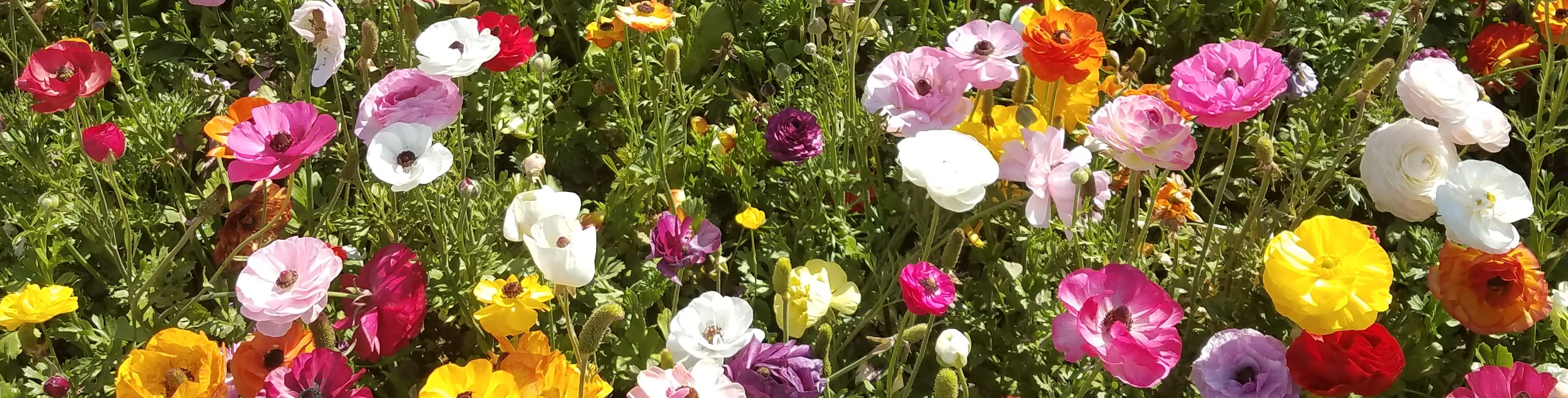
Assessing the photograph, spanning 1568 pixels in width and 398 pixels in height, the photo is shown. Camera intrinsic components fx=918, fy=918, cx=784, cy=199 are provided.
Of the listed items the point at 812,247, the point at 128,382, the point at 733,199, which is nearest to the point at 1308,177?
the point at 812,247

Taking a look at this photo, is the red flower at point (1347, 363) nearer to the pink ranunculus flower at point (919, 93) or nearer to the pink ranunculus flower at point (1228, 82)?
the pink ranunculus flower at point (1228, 82)

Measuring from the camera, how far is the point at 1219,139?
74.7 inches

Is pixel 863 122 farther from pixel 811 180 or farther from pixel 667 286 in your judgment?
pixel 667 286

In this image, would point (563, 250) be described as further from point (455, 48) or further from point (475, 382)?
point (455, 48)

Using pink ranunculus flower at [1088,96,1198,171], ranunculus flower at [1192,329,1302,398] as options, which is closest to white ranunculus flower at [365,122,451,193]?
pink ranunculus flower at [1088,96,1198,171]

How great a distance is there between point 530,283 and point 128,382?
1.60 ft

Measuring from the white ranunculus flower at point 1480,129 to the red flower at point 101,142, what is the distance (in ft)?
5.97

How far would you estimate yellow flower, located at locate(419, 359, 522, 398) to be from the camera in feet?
3.27

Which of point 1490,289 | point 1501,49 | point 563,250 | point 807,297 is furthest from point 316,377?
point 1501,49

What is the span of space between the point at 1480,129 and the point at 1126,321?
52 centimetres

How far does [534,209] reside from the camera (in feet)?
3.81

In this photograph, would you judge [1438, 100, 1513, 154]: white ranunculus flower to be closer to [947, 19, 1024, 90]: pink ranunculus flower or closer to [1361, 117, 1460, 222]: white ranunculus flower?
[1361, 117, 1460, 222]: white ranunculus flower

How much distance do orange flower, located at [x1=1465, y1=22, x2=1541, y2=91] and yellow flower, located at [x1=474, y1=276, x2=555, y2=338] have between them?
1.80m

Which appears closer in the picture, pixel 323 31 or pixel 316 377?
pixel 316 377
